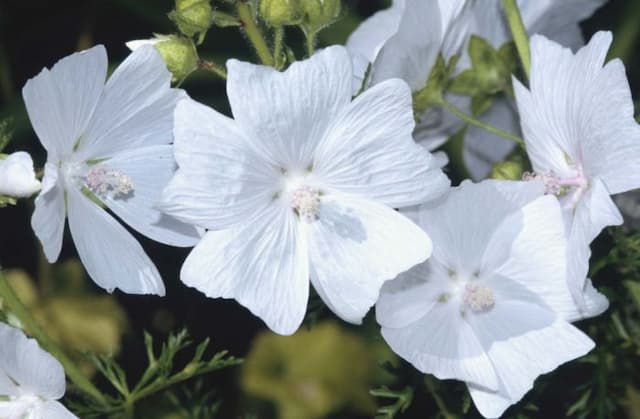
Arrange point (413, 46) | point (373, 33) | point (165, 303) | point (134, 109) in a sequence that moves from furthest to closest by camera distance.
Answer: point (165, 303), point (373, 33), point (413, 46), point (134, 109)

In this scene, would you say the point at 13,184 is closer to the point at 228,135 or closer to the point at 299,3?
the point at 228,135

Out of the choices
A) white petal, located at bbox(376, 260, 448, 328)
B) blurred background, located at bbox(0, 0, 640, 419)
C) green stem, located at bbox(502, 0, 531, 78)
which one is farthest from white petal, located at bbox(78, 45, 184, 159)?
blurred background, located at bbox(0, 0, 640, 419)

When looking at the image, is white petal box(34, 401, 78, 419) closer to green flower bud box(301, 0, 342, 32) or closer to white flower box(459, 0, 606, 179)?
green flower bud box(301, 0, 342, 32)

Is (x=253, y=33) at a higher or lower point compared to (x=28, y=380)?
higher

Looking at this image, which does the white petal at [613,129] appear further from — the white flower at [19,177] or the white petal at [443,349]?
the white flower at [19,177]

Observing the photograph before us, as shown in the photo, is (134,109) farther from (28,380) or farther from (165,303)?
(165,303)

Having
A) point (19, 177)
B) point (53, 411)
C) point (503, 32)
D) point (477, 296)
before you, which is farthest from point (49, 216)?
point (503, 32)

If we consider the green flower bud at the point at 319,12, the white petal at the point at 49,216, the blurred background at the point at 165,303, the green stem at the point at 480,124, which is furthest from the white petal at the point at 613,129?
the blurred background at the point at 165,303
